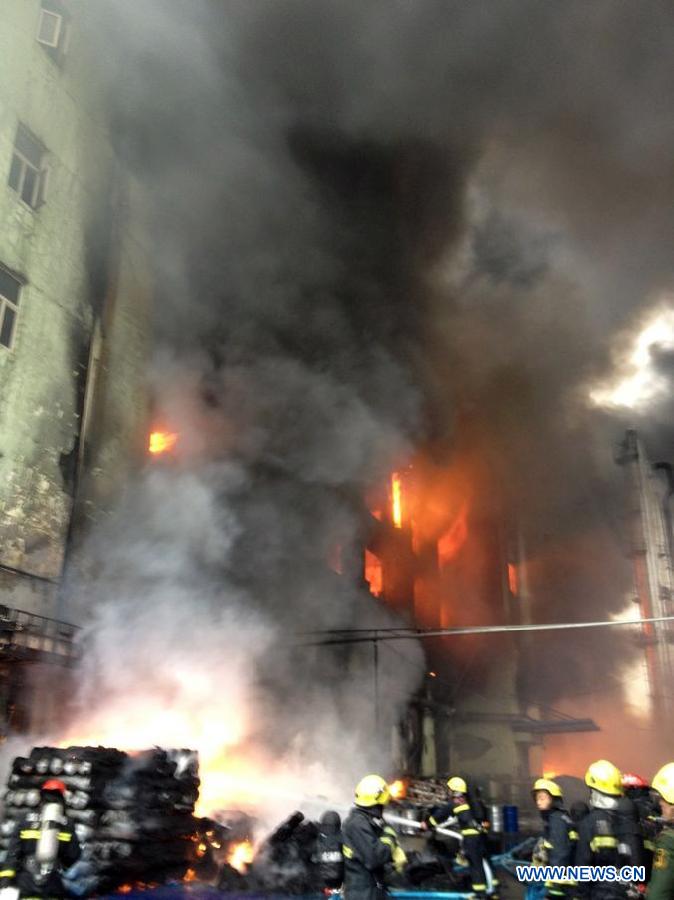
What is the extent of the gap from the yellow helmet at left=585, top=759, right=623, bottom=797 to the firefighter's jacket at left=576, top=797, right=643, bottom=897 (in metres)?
0.06

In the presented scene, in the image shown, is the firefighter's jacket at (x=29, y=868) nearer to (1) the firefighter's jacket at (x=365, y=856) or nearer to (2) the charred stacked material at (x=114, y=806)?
(1) the firefighter's jacket at (x=365, y=856)

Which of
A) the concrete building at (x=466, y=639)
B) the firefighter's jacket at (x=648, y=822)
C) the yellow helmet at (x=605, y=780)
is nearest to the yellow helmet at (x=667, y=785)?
the yellow helmet at (x=605, y=780)

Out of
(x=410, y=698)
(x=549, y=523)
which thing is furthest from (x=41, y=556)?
(x=549, y=523)

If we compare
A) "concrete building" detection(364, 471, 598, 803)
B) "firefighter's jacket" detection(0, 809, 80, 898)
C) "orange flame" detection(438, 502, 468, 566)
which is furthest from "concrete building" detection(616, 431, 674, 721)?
"firefighter's jacket" detection(0, 809, 80, 898)

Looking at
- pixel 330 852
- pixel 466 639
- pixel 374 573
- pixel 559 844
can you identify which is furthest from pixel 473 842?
pixel 466 639

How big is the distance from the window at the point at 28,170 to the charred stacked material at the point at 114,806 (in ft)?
30.1

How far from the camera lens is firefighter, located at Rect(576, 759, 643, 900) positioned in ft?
15.9

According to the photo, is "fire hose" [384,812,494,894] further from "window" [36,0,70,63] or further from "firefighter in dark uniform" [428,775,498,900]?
"window" [36,0,70,63]

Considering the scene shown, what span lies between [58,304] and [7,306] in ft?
3.74

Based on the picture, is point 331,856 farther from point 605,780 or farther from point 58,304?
point 58,304

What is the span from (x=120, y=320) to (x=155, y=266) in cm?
210

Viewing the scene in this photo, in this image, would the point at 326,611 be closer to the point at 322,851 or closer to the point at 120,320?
the point at 120,320

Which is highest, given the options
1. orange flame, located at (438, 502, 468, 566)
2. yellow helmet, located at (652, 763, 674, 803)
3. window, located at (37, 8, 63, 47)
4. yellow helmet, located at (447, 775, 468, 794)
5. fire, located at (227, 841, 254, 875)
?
window, located at (37, 8, 63, 47)

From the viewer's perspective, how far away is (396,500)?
25.1 m
